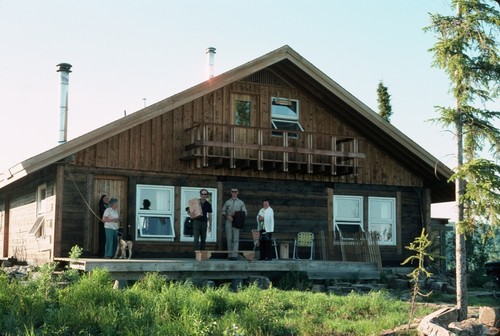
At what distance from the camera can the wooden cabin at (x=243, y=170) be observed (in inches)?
765

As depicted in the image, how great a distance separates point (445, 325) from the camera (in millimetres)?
11703

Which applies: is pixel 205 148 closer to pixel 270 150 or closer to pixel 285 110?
pixel 270 150

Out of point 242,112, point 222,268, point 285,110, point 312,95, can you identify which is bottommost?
point 222,268

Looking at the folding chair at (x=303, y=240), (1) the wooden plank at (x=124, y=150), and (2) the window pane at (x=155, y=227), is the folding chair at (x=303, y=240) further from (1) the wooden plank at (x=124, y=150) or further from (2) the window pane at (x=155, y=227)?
(1) the wooden plank at (x=124, y=150)

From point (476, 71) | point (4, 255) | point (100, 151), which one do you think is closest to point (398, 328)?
point (476, 71)

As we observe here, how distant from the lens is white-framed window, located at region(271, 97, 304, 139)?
22500mm

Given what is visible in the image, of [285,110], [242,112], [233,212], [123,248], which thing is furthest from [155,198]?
[285,110]

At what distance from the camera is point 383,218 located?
24.1 meters

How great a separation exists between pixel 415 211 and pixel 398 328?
13.9 m

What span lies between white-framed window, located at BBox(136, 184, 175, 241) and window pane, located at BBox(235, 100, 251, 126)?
3019 millimetres

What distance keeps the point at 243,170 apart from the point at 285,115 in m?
2.37

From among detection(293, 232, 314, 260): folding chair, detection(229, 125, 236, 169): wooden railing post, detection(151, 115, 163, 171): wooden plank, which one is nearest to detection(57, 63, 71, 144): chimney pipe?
detection(151, 115, 163, 171): wooden plank

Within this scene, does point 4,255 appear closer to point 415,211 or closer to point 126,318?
point 415,211

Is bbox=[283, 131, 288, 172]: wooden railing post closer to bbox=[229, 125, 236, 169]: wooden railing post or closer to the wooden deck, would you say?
bbox=[229, 125, 236, 169]: wooden railing post
